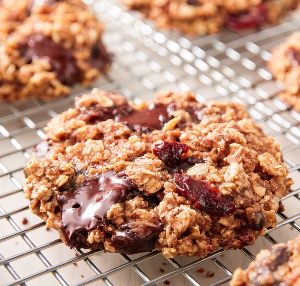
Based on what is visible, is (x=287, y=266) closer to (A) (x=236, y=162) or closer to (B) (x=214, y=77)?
(A) (x=236, y=162)

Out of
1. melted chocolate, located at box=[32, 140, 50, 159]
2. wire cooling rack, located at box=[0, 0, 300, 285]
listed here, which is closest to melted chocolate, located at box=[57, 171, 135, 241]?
wire cooling rack, located at box=[0, 0, 300, 285]

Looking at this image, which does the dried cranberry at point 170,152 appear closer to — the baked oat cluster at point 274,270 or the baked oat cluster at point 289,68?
the baked oat cluster at point 274,270

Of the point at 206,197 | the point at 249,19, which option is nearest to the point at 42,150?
the point at 206,197

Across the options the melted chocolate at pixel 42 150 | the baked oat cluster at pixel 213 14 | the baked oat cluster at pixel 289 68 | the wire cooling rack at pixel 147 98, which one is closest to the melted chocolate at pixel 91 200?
the wire cooling rack at pixel 147 98

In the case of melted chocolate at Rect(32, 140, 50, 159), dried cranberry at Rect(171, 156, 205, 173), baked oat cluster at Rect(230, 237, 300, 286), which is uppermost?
baked oat cluster at Rect(230, 237, 300, 286)

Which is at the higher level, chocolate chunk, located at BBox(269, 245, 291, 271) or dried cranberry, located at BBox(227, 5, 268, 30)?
chocolate chunk, located at BBox(269, 245, 291, 271)

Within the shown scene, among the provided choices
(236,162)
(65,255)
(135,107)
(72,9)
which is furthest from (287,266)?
(72,9)

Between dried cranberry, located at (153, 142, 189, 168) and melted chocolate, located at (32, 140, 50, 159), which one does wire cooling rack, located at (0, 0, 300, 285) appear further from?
dried cranberry, located at (153, 142, 189, 168)
